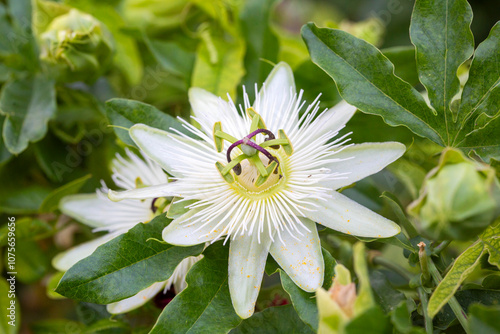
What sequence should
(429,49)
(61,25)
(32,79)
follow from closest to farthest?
(429,49) → (61,25) → (32,79)

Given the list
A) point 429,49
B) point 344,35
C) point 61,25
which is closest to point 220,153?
point 344,35

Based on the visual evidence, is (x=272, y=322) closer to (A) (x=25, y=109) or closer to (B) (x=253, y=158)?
(B) (x=253, y=158)

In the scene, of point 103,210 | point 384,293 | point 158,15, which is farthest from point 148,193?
point 158,15

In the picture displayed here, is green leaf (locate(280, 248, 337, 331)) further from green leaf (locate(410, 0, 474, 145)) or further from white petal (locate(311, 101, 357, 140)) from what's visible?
green leaf (locate(410, 0, 474, 145))

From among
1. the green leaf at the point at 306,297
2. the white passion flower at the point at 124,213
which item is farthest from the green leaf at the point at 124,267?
the green leaf at the point at 306,297

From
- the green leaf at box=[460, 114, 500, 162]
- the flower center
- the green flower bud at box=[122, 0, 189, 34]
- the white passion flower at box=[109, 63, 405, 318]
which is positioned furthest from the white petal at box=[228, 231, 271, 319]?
the green flower bud at box=[122, 0, 189, 34]

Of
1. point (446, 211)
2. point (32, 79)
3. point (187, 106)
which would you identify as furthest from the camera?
point (187, 106)

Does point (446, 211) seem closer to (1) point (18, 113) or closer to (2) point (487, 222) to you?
(2) point (487, 222)
